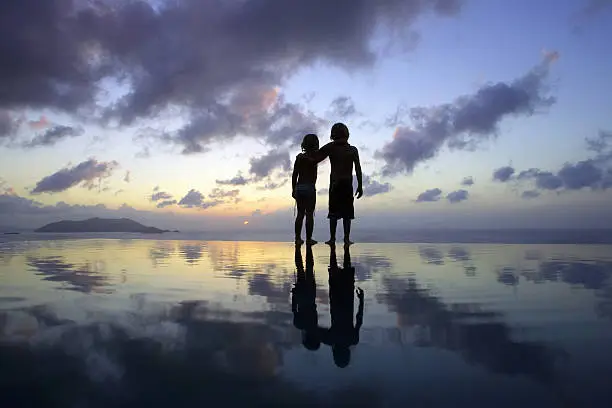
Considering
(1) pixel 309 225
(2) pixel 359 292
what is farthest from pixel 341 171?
(2) pixel 359 292

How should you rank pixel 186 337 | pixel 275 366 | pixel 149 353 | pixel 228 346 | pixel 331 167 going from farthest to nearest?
pixel 331 167, pixel 186 337, pixel 228 346, pixel 149 353, pixel 275 366

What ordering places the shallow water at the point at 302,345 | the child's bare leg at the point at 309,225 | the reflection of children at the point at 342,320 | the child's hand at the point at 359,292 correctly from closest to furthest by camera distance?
the shallow water at the point at 302,345
the reflection of children at the point at 342,320
the child's hand at the point at 359,292
the child's bare leg at the point at 309,225

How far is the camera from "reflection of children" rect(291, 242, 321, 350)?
89.0 inches

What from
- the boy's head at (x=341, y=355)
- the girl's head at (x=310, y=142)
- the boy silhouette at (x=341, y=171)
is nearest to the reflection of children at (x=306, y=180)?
the girl's head at (x=310, y=142)

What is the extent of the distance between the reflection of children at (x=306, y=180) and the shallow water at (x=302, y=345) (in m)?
5.50

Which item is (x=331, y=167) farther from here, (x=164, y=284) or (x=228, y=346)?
(x=228, y=346)

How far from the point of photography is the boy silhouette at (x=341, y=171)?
8953 mm

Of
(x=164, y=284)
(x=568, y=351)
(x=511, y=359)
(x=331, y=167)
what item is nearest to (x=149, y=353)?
(x=511, y=359)

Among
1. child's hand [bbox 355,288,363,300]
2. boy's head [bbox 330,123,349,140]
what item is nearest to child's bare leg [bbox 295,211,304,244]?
boy's head [bbox 330,123,349,140]

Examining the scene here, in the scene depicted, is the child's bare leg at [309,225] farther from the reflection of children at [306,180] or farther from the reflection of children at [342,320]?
the reflection of children at [342,320]

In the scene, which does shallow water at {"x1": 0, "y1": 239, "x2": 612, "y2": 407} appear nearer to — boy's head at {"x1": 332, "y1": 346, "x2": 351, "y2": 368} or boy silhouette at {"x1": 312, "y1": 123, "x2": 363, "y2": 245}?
boy's head at {"x1": 332, "y1": 346, "x2": 351, "y2": 368}

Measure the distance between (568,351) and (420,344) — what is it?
73 cm

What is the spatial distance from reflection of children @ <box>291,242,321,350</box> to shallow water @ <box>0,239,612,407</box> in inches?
0.7

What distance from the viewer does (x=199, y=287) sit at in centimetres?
417
